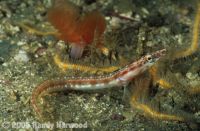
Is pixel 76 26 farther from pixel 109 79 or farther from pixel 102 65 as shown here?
pixel 109 79

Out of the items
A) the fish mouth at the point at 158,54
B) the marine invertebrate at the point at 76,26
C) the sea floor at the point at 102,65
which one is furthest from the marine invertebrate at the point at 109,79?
the marine invertebrate at the point at 76,26

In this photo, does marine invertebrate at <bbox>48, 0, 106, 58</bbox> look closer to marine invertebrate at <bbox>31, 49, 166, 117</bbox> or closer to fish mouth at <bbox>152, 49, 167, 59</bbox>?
marine invertebrate at <bbox>31, 49, 166, 117</bbox>

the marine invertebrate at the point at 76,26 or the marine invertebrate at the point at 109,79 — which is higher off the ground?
the marine invertebrate at the point at 76,26

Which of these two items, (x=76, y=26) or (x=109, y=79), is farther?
(x=76, y=26)

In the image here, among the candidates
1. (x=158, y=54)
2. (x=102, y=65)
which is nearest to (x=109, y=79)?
(x=102, y=65)

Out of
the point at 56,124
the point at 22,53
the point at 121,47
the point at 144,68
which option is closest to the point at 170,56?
the point at 144,68

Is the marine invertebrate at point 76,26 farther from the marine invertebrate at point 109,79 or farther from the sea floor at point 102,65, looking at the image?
the marine invertebrate at point 109,79

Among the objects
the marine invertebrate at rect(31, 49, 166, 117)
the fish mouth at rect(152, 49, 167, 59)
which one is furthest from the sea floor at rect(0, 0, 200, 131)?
the fish mouth at rect(152, 49, 167, 59)
